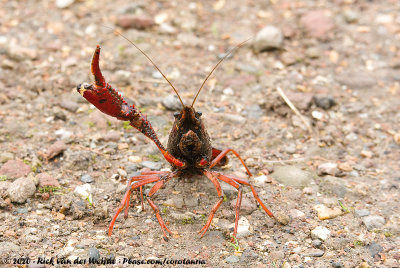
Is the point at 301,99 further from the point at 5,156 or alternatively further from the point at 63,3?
the point at 63,3

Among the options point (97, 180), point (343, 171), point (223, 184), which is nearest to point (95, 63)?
point (97, 180)

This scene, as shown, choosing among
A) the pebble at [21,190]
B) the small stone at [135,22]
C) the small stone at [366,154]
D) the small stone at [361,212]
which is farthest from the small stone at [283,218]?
the small stone at [135,22]

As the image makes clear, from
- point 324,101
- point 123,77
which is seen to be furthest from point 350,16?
point 123,77

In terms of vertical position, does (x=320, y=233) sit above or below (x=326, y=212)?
below

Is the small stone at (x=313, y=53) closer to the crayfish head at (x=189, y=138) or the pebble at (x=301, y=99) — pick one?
the pebble at (x=301, y=99)

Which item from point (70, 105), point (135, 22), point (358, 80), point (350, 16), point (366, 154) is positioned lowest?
point (366, 154)

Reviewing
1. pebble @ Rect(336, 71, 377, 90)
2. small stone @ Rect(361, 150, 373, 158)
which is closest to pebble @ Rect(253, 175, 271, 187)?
small stone @ Rect(361, 150, 373, 158)
